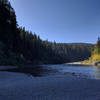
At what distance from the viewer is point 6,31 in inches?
2041

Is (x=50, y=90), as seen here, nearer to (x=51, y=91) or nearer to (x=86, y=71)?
(x=51, y=91)

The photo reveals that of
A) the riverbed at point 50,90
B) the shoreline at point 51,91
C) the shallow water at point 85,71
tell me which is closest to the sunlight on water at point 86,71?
the shallow water at point 85,71

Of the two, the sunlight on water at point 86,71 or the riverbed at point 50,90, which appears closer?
the riverbed at point 50,90

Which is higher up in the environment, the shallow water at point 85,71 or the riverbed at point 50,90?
the riverbed at point 50,90

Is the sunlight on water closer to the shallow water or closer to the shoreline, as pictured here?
the shallow water

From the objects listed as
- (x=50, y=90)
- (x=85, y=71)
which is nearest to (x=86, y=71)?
(x=85, y=71)

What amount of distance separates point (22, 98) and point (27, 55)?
77369 mm

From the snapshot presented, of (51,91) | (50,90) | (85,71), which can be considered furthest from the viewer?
(85,71)

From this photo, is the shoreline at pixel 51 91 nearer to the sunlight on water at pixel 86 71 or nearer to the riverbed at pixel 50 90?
the riverbed at pixel 50 90

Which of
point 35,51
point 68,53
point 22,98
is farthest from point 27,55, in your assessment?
point 68,53

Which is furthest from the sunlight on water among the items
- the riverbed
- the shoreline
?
the shoreline

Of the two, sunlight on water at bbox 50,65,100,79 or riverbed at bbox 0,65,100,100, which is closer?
riverbed at bbox 0,65,100,100

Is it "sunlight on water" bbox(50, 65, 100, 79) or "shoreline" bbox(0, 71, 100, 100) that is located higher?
"shoreline" bbox(0, 71, 100, 100)

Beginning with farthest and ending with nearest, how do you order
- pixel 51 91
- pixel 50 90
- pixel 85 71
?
pixel 85 71 → pixel 50 90 → pixel 51 91
